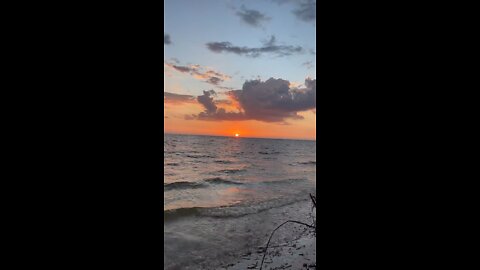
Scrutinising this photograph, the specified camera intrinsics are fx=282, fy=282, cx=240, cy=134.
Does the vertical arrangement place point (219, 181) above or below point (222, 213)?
above

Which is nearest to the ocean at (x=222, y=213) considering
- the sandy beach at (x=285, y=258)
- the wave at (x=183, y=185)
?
the wave at (x=183, y=185)

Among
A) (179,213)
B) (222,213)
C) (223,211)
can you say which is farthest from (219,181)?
(179,213)

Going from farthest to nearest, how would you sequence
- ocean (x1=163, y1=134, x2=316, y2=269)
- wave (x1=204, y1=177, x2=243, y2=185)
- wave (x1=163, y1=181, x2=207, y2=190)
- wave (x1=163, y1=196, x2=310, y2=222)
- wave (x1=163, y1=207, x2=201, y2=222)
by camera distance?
wave (x1=204, y1=177, x2=243, y2=185) < wave (x1=163, y1=181, x2=207, y2=190) < wave (x1=163, y1=196, x2=310, y2=222) < wave (x1=163, y1=207, x2=201, y2=222) < ocean (x1=163, y1=134, x2=316, y2=269)

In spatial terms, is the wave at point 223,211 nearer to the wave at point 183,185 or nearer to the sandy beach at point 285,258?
the sandy beach at point 285,258

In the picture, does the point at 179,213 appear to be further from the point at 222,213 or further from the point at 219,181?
the point at 219,181

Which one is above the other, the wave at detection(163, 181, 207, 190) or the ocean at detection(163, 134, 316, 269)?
the wave at detection(163, 181, 207, 190)

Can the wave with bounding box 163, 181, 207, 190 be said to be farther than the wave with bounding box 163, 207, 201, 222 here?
Yes

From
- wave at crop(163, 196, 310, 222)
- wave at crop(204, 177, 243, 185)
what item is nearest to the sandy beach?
wave at crop(163, 196, 310, 222)

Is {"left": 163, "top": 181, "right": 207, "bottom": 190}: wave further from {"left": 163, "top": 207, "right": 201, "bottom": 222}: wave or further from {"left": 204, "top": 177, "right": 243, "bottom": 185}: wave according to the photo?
{"left": 163, "top": 207, "right": 201, "bottom": 222}: wave
